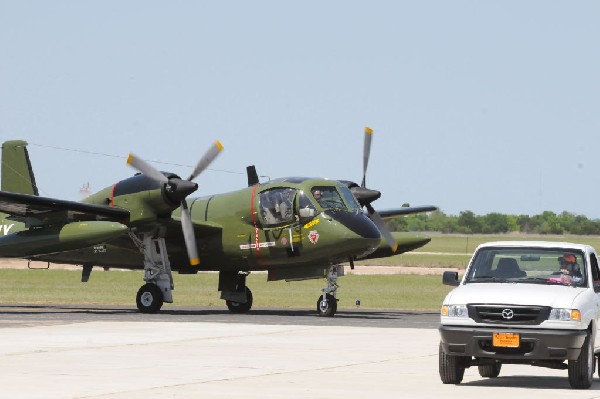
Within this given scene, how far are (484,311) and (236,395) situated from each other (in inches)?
152

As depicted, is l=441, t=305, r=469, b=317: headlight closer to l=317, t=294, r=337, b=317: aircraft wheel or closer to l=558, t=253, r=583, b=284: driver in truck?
l=558, t=253, r=583, b=284: driver in truck

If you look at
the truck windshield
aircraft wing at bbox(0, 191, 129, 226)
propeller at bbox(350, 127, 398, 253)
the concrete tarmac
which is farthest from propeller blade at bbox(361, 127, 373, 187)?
the truck windshield

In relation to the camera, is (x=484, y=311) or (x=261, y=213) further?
(x=261, y=213)

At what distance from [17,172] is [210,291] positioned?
1850cm

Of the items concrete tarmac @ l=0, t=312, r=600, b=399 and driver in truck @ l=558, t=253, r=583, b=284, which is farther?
driver in truck @ l=558, t=253, r=583, b=284

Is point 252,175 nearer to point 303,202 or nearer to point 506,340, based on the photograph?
point 303,202

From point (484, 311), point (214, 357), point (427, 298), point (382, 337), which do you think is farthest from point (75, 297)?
point (484, 311)

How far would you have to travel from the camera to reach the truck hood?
1738 centimetres

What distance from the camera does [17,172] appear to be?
136 ft

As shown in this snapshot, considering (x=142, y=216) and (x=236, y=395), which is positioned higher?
(x=142, y=216)

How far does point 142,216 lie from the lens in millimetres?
36500

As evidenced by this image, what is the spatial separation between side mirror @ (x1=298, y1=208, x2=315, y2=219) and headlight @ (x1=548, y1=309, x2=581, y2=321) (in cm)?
1834

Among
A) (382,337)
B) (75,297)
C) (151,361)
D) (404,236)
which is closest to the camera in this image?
(151,361)

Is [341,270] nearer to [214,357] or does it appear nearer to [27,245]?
[27,245]
